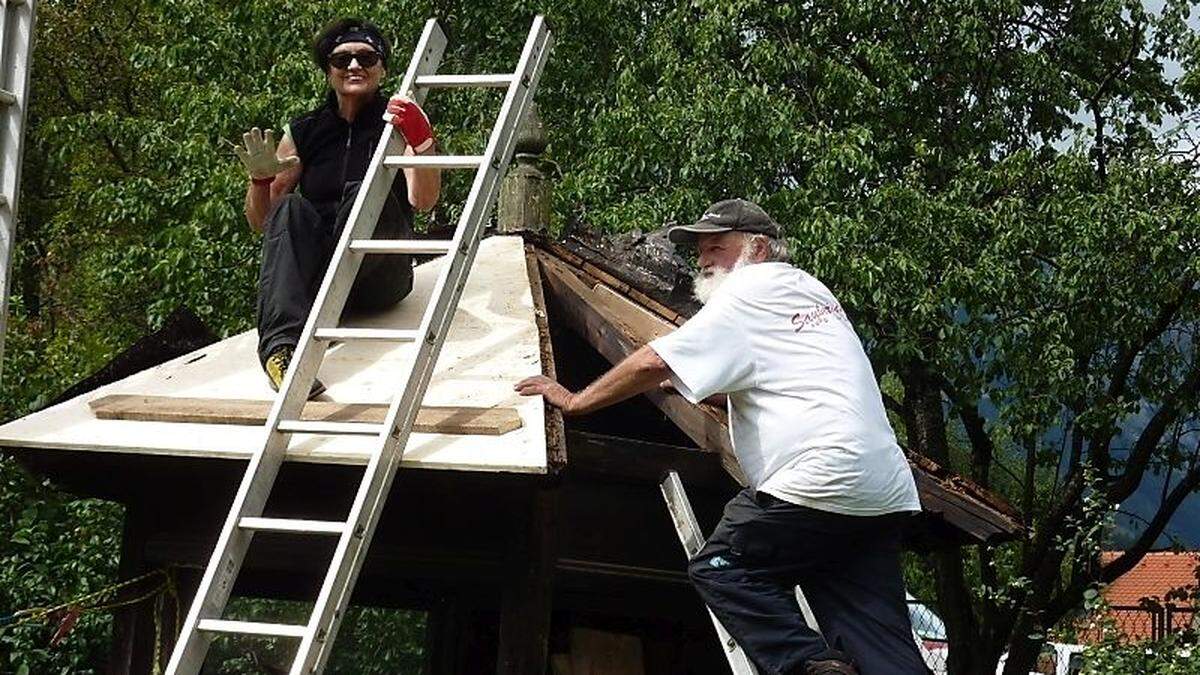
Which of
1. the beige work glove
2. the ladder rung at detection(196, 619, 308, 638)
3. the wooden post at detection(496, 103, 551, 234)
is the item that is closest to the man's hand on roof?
the ladder rung at detection(196, 619, 308, 638)

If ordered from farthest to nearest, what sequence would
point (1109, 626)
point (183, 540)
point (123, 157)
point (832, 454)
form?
point (123, 157) < point (1109, 626) < point (183, 540) < point (832, 454)

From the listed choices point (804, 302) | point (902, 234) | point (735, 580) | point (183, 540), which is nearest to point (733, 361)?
point (804, 302)

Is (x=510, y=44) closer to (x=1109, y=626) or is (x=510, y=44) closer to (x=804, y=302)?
(x=1109, y=626)

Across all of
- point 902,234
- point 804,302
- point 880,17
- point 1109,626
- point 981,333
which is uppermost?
point 880,17

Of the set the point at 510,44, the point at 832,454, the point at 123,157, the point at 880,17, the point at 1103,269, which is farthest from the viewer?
the point at 123,157

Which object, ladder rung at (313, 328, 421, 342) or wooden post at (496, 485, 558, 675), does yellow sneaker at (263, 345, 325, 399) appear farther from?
wooden post at (496, 485, 558, 675)

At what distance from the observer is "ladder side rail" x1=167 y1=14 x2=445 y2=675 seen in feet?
14.5

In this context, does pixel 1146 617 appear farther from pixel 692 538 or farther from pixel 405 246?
pixel 405 246

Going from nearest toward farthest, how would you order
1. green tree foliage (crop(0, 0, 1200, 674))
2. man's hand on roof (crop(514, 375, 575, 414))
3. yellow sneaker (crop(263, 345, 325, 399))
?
man's hand on roof (crop(514, 375, 575, 414)) → yellow sneaker (crop(263, 345, 325, 399)) → green tree foliage (crop(0, 0, 1200, 674))

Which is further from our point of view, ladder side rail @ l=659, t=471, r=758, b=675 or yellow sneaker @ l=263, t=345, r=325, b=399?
yellow sneaker @ l=263, t=345, r=325, b=399

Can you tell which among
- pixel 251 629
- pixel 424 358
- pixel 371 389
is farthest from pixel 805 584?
pixel 371 389

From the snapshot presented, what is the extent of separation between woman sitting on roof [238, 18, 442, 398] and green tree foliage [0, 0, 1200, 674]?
6187mm

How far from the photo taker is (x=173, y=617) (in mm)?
6520

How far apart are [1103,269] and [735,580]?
10.4 meters
